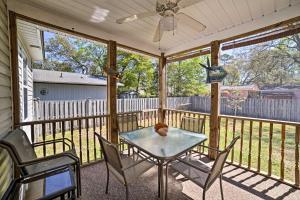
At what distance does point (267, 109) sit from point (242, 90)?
51 centimetres

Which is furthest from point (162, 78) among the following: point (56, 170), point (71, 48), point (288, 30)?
point (71, 48)

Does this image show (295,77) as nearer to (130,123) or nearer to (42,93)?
(130,123)

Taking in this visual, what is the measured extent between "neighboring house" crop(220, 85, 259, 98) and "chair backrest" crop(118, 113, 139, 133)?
1845mm

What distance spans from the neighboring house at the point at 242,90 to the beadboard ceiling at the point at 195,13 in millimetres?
964

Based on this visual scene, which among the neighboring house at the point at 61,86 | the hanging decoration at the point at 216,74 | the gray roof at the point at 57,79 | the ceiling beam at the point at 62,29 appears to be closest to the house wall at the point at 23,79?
the ceiling beam at the point at 62,29

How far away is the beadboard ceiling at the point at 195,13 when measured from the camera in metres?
2.15

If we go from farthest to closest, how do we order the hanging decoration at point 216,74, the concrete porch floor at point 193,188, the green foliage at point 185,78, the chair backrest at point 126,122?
the green foliage at point 185,78 → the chair backrest at point 126,122 → the hanging decoration at point 216,74 → the concrete porch floor at point 193,188

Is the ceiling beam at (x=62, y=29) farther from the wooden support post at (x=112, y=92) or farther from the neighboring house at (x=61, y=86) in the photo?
the neighboring house at (x=61, y=86)

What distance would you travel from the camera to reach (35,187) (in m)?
1.52

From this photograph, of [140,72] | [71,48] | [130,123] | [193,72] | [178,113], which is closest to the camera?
[130,123]

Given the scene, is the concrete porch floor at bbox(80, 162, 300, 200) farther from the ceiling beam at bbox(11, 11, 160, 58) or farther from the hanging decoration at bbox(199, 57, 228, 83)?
the ceiling beam at bbox(11, 11, 160, 58)

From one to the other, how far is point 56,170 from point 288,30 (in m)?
3.26

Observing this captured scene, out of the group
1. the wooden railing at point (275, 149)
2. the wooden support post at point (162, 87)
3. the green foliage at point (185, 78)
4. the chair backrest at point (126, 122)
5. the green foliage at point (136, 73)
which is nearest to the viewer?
the wooden railing at point (275, 149)

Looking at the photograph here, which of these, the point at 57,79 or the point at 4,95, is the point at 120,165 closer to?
the point at 4,95
